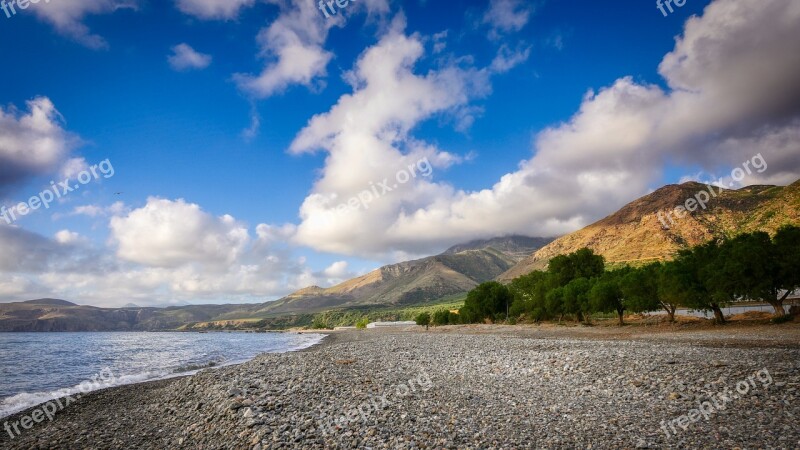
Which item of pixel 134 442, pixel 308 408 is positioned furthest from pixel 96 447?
pixel 308 408

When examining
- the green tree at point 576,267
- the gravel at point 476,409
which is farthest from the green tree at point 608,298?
the gravel at point 476,409

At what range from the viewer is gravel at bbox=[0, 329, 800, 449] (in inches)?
462

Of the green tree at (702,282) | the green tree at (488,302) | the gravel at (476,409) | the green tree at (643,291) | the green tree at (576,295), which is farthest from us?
the green tree at (488,302)

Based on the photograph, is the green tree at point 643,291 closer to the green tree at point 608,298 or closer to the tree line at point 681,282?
the tree line at point 681,282

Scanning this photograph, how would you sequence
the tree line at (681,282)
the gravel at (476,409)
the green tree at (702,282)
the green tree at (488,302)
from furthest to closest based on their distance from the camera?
the green tree at (488,302), the green tree at (702,282), the tree line at (681,282), the gravel at (476,409)

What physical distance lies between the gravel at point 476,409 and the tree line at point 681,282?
34.5m

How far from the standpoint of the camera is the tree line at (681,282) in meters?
48.0

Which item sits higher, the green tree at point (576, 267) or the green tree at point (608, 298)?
the green tree at point (576, 267)

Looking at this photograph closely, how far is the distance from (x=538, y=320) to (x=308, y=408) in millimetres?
95063

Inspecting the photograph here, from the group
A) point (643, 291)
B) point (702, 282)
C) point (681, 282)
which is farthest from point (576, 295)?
point (702, 282)

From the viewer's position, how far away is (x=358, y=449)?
11.2 m

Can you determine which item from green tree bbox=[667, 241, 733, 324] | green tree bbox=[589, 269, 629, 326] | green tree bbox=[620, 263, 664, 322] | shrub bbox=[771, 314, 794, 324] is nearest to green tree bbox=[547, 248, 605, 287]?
green tree bbox=[589, 269, 629, 326]

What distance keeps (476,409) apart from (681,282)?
55.5 m

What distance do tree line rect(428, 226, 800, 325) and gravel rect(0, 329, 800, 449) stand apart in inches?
1360
